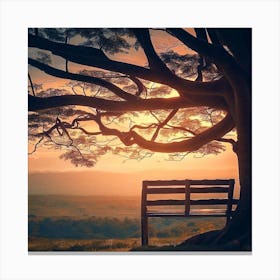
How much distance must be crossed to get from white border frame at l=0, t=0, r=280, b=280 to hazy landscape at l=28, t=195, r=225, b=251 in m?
0.12

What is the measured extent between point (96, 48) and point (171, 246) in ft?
7.94

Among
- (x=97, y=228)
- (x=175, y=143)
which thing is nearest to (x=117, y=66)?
(x=175, y=143)

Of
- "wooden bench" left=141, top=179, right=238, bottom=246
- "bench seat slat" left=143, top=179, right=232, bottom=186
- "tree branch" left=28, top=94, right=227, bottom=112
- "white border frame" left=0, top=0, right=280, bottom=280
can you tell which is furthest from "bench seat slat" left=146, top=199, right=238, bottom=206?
"tree branch" left=28, top=94, right=227, bottom=112

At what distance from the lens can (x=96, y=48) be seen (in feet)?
24.9

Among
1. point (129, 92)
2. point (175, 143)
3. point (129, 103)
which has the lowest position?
point (175, 143)

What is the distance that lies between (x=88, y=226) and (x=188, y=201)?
1.19 m

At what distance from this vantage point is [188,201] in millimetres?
7672

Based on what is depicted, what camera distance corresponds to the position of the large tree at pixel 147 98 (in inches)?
297

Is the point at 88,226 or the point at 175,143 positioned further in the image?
the point at 175,143

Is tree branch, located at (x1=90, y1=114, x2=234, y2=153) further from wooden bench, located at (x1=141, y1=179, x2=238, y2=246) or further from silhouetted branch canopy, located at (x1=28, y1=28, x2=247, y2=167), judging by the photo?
wooden bench, located at (x1=141, y1=179, x2=238, y2=246)
